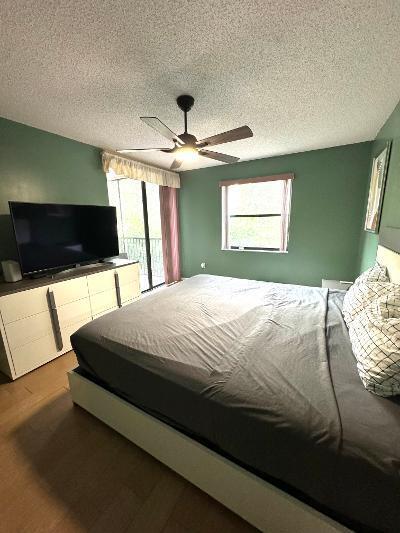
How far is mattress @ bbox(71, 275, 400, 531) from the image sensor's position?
2.54ft

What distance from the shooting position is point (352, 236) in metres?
3.22

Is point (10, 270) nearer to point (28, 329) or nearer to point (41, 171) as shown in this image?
point (28, 329)

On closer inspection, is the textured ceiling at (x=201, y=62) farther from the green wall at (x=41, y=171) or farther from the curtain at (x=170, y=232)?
the curtain at (x=170, y=232)

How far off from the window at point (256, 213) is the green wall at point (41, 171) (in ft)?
7.11

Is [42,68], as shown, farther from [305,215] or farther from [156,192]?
[305,215]

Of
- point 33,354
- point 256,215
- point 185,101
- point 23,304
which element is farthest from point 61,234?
point 256,215

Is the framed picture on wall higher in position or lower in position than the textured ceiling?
lower

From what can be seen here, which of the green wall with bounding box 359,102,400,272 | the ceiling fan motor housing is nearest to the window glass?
the green wall with bounding box 359,102,400,272

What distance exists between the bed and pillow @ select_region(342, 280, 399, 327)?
0.10 m

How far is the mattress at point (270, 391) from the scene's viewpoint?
773 mm

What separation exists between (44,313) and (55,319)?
13cm

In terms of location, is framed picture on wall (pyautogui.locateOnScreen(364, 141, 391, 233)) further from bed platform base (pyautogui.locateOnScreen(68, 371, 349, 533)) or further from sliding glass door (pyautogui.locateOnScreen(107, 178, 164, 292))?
sliding glass door (pyautogui.locateOnScreen(107, 178, 164, 292))

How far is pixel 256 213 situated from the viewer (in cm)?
390

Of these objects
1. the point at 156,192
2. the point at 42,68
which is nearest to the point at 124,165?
the point at 156,192
